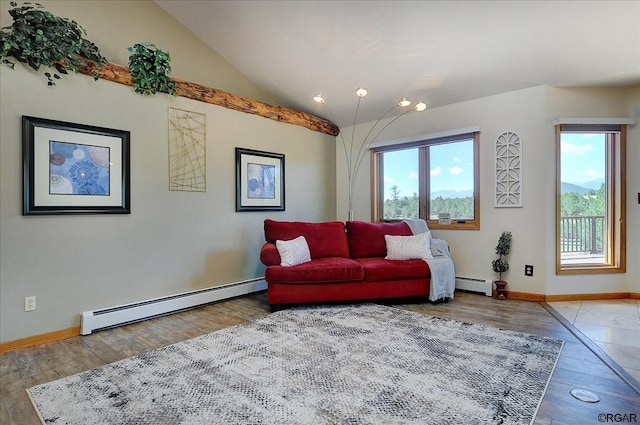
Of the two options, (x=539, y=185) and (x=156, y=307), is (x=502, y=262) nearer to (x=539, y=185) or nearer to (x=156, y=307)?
(x=539, y=185)

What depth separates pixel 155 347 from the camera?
99.6 inches

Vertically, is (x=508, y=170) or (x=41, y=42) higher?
(x=41, y=42)

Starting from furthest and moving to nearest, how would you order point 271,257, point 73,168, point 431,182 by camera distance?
point 431,182
point 271,257
point 73,168

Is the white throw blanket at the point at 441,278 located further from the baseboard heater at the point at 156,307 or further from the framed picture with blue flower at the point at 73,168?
the framed picture with blue flower at the point at 73,168

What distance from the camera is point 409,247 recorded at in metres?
3.86

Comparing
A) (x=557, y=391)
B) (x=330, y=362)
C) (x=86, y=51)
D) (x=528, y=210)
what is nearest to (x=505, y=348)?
(x=557, y=391)

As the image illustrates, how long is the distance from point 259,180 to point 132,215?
161 cm

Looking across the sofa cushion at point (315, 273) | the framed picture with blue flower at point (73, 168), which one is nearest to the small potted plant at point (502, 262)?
the sofa cushion at point (315, 273)

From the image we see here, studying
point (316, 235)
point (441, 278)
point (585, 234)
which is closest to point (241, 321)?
point (316, 235)

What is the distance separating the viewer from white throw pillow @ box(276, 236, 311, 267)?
350 cm

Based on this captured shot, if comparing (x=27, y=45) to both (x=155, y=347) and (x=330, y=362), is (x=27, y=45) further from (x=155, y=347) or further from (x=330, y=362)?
(x=330, y=362)

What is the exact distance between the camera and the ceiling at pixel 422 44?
2.88 m

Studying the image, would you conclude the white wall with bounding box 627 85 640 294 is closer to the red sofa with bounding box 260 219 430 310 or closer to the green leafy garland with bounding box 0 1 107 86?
the red sofa with bounding box 260 219 430 310

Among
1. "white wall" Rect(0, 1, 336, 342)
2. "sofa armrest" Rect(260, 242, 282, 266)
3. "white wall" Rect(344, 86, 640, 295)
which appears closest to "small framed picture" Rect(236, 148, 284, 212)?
"white wall" Rect(0, 1, 336, 342)
